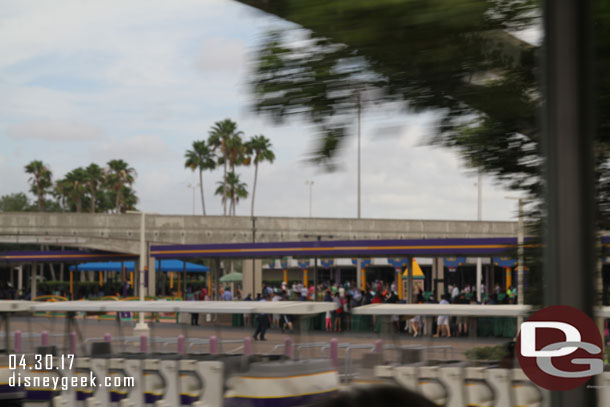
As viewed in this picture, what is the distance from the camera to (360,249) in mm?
31828

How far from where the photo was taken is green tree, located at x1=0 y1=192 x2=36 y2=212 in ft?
401

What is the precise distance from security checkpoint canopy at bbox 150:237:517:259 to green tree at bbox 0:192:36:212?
9183 centimetres

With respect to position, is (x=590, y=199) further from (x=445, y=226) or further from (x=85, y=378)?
(x=445, y=226)

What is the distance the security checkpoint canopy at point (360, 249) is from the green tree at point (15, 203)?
91.8 metres

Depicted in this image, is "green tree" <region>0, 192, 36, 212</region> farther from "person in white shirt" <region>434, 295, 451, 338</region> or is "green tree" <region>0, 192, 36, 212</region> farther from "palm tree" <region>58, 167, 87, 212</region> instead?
"person in white shirt" <region>434, 295, 451, 338</region>

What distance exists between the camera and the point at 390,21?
321 cm

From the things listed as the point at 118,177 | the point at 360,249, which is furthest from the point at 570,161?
the point at 118,177

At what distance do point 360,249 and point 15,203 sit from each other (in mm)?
103395

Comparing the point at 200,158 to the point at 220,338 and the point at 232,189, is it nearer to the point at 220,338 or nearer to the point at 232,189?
the point at 232,189

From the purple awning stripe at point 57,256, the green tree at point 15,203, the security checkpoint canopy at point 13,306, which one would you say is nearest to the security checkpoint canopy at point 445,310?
the security checkpoint canopy at point 13,306

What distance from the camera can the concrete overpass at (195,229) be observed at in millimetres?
50656

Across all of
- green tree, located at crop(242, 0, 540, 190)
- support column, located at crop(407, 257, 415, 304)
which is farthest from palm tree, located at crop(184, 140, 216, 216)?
green tree, located at crop(242, 0, 540, 190)

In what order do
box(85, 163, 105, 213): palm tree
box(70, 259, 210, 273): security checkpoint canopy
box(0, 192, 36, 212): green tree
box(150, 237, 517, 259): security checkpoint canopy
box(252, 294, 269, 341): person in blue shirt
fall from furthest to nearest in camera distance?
box(0, 192, 36, 212): green tree, box(85, 163, 105, 213): palm tree, box(70, 259, 210, 273): security checkpoint canopy, box(150, 237, 517, 259): security checkpoint canopy, box(252, 294, 269, 341): person in blue shirt

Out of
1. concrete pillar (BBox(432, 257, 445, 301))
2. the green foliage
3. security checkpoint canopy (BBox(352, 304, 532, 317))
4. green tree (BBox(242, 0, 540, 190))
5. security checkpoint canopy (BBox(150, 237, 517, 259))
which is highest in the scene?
the green foliage
